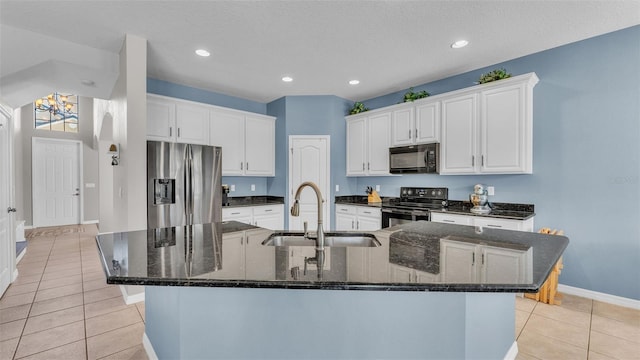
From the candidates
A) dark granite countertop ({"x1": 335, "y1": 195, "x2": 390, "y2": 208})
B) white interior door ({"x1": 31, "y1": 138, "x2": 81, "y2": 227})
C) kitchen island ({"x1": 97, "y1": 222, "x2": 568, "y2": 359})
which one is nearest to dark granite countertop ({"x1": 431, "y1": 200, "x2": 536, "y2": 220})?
dark granite countertop ({"x1": 335, "y1": 195, "x2": 390, "y2": 208})

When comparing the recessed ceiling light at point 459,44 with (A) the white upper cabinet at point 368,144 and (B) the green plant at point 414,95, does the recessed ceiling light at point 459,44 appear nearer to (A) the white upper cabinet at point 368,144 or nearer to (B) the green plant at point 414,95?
(B) the green plant at point 414,95

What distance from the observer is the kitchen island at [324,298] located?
3.39 feet

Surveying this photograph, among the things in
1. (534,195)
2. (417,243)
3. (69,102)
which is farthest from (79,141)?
(534,195)

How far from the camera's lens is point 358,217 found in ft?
14.3

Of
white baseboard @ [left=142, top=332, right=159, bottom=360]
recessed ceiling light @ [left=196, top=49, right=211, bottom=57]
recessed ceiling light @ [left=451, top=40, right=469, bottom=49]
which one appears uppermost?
recessed ceiling light @ [left=196, top=49, right=211, bottom=57]

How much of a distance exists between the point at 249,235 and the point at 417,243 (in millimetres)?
979

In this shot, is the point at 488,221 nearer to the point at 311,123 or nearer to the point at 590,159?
the point at 590,159

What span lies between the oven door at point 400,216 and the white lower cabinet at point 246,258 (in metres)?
2.39

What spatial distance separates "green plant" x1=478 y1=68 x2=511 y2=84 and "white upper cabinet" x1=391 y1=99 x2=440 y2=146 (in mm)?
558

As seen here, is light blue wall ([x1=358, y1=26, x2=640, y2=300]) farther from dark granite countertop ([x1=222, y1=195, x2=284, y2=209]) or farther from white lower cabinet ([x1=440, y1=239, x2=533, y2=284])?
dark granite countertop ([x1=222, y1=195, x2=284, y2=209])

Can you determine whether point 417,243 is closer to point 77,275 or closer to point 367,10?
point 367,10

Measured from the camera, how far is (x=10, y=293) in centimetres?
301

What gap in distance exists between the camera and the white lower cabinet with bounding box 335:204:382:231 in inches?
161

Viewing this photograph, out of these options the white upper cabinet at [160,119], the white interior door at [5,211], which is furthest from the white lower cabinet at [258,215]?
the white interior door at [5,211]
